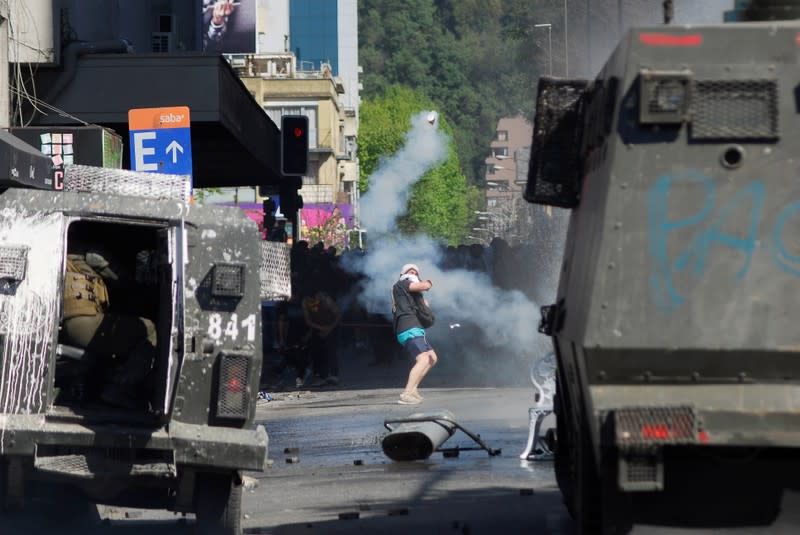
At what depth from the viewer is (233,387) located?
8.62m

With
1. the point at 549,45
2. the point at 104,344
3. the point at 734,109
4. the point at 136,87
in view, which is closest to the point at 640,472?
the point at 734,109

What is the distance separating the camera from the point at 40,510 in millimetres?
9227

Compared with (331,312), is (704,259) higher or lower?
higher

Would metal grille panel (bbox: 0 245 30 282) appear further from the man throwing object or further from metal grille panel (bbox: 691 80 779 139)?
the man throwing object

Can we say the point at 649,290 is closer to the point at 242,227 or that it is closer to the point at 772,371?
the point at 772,371

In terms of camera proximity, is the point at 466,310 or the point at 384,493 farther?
the point at 466,310

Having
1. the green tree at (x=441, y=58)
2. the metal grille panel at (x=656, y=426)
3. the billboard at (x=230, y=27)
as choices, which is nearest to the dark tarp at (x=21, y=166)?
the metal grille panel at (x=656, y=426)

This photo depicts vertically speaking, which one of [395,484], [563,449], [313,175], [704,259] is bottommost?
[395,484]

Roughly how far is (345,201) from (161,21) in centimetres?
5862

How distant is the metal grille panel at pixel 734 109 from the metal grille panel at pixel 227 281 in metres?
3.03

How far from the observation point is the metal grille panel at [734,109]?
6.68 metres

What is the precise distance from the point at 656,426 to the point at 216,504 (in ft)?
11.0

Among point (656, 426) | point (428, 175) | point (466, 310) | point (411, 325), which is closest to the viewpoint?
point (656, 426)

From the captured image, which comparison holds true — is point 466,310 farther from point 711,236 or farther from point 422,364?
point 711,236
